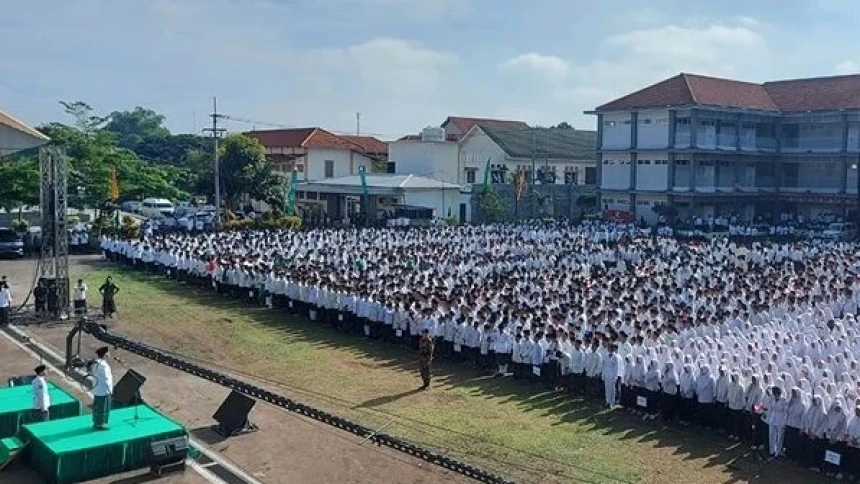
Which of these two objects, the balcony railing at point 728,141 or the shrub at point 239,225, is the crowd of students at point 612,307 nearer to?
the shrub at point 239,225

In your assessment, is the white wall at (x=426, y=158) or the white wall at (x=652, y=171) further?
the white wall at (x=426, y=158)

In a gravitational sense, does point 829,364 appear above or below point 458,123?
below

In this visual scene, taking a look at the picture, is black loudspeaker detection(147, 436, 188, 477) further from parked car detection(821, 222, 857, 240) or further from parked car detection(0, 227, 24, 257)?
parked car detection(821, 222, 857, 240)

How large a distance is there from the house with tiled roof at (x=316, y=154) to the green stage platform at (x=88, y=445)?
39.0 m

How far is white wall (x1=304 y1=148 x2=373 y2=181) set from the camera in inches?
2018

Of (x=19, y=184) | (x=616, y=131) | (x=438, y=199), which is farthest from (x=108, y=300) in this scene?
(x=616, y=131)

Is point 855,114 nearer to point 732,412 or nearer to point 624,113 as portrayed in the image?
point 624,113

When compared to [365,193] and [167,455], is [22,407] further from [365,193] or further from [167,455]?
[365,193]

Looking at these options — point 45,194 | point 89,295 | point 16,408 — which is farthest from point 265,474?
point 89,295

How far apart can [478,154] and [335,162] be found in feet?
29.3

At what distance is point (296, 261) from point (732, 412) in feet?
50.9

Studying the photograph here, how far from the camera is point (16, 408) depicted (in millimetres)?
11625

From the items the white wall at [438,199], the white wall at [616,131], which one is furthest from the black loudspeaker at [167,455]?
the white wall at [616,131]

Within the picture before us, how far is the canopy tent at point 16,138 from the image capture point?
18.8 m
